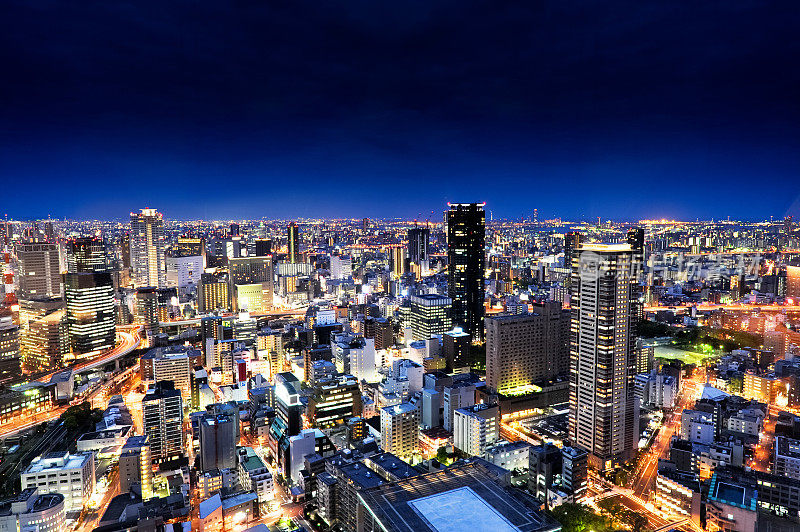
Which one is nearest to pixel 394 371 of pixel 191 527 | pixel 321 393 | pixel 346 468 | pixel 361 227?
pixel 321 393

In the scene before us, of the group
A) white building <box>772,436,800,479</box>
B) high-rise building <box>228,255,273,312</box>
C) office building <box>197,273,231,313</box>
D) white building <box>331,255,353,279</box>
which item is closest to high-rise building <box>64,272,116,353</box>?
office building <box>197,273,231,313</box>

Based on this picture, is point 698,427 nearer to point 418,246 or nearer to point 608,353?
→ point 608,353

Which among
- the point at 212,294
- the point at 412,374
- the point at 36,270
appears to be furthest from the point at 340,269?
the point at 412,374

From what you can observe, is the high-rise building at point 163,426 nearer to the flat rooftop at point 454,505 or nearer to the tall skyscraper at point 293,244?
the flat rooftop at point 454,505

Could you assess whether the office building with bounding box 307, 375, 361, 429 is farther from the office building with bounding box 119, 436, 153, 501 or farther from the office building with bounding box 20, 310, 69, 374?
the office building with bounding box 20, 310, 69, 374

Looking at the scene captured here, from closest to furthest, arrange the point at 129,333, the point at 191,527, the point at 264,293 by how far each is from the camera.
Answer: the point at 191,527 → the point at 129,333 → the point at 264,293

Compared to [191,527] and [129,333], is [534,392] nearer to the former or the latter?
[191,527]
